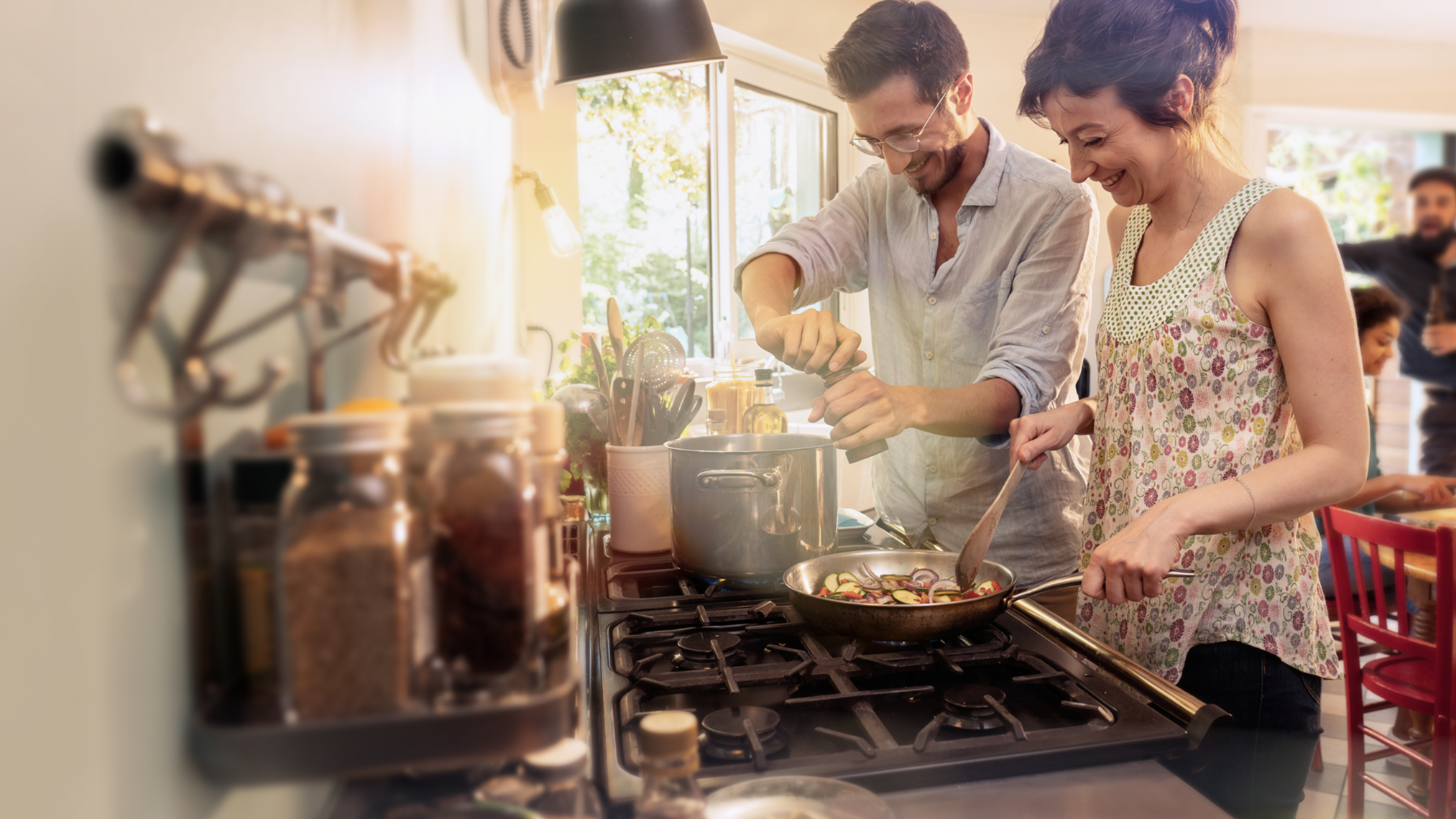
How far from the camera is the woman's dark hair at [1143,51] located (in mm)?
1053

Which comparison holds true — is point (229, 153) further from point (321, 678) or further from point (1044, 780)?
point (1044, 780)

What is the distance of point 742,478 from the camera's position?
3.48 feet

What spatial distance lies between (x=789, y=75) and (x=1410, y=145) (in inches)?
173

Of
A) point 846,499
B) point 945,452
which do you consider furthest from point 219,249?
point 846,499

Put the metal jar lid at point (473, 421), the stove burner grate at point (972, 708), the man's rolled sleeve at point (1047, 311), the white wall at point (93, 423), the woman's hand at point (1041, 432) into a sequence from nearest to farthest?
the white wall at point (93, 423)
the metal jar lid at point (473, 421)
the stove burner grate at point (972, 708)
the woman's hand at point (1041, 432)
the man's rolled sleeve at point (1047, 311)

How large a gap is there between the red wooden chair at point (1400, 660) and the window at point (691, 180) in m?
1.83

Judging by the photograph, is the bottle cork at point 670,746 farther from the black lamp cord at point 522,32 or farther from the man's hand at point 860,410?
the black lamp cord at point 522,32

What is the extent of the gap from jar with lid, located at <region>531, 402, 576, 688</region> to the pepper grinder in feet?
2.79

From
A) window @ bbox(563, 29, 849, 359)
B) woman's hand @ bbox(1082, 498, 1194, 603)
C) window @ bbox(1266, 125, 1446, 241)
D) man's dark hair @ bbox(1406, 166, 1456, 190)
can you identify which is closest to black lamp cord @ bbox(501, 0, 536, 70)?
woman's hand @ bbox(1082, 498, 1194, 603)

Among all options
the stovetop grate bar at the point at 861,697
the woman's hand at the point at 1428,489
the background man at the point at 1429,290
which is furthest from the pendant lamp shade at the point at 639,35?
the background man at the point at 1429,290

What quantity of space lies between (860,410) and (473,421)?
89 centimetres

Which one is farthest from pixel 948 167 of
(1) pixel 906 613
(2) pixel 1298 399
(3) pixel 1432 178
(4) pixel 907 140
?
(3) pixel 1432 178

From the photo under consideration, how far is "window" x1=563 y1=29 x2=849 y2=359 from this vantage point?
292 cm

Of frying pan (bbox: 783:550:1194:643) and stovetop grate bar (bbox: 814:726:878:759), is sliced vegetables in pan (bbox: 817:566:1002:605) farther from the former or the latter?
stovetop grate bar (bbox: 814:726:878:759)
